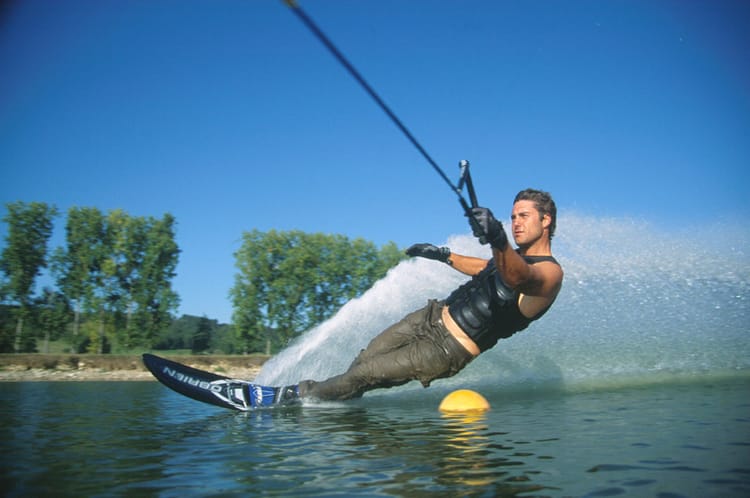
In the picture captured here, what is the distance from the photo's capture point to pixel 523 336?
30.0 ft

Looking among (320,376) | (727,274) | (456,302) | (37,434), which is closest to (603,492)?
(456,302)

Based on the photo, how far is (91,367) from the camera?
28688 mm

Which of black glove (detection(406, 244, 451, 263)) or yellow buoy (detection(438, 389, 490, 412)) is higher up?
black glove (detection(406, 244, 451, 263))

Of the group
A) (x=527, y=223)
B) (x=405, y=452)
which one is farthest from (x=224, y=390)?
(x=527, y=223)

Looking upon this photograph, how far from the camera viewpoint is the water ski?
21.4ft

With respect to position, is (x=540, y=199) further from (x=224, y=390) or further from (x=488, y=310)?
(x=224, y=390)

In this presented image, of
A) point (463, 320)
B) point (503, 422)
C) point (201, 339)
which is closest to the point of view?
point (503, 422)

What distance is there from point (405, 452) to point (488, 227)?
5.46ft

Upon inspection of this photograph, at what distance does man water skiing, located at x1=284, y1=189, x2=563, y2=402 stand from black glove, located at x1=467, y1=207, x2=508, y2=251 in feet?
2.61

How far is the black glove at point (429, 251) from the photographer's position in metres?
5.88

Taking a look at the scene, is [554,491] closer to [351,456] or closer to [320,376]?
[351,456]

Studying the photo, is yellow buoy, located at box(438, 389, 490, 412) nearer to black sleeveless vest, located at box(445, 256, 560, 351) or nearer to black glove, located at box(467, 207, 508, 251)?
black sleeveless vest, located at box(445, 256, 560, 351)

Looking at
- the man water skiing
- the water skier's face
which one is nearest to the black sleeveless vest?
the man water skiing

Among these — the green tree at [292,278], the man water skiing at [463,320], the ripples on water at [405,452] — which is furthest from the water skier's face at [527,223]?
the green tree at [292,278]
